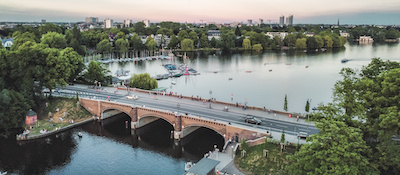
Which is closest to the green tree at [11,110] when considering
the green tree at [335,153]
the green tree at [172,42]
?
the green tree at [335,153]

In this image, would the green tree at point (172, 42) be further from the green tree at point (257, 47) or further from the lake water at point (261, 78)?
the green tree at point (257, 47)

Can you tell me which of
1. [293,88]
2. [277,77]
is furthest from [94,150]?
[277,77]

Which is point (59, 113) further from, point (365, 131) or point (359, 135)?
point (365, 131)

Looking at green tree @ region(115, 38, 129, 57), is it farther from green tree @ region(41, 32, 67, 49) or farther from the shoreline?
the shoreline

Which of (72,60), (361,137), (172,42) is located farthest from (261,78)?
(172,42)

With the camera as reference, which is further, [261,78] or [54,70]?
[261,78]

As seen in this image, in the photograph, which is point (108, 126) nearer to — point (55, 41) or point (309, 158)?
point (309, 158)

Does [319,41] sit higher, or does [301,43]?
[319,41]
